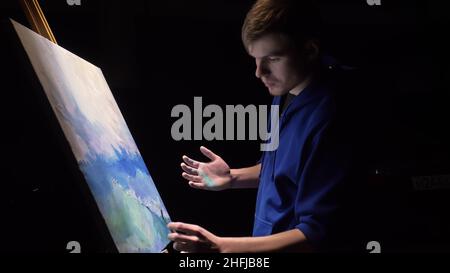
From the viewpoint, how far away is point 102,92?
3.23 feet

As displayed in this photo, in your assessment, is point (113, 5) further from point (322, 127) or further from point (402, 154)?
point (402, 154)

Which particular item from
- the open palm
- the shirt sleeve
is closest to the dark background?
the open palm

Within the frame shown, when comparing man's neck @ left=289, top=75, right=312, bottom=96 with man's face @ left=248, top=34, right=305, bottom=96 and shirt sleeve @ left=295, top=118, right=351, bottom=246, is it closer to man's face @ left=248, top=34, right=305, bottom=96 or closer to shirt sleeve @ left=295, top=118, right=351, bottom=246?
man's face @ left=248, top=34, right=305, bottom=96

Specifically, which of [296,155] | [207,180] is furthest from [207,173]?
[296,155]

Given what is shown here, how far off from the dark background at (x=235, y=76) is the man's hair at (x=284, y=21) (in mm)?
283

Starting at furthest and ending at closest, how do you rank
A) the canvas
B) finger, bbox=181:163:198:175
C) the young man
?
finger, bbox=181:163:198:175, the young man, the canvas

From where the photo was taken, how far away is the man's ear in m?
0.91

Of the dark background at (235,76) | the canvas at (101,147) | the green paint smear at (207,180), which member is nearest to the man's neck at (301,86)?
the dark background at (235,76)

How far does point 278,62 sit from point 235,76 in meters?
0.34

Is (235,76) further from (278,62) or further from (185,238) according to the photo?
(185,238)

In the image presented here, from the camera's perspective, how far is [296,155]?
852 mm

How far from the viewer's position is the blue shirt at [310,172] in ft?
2.55
